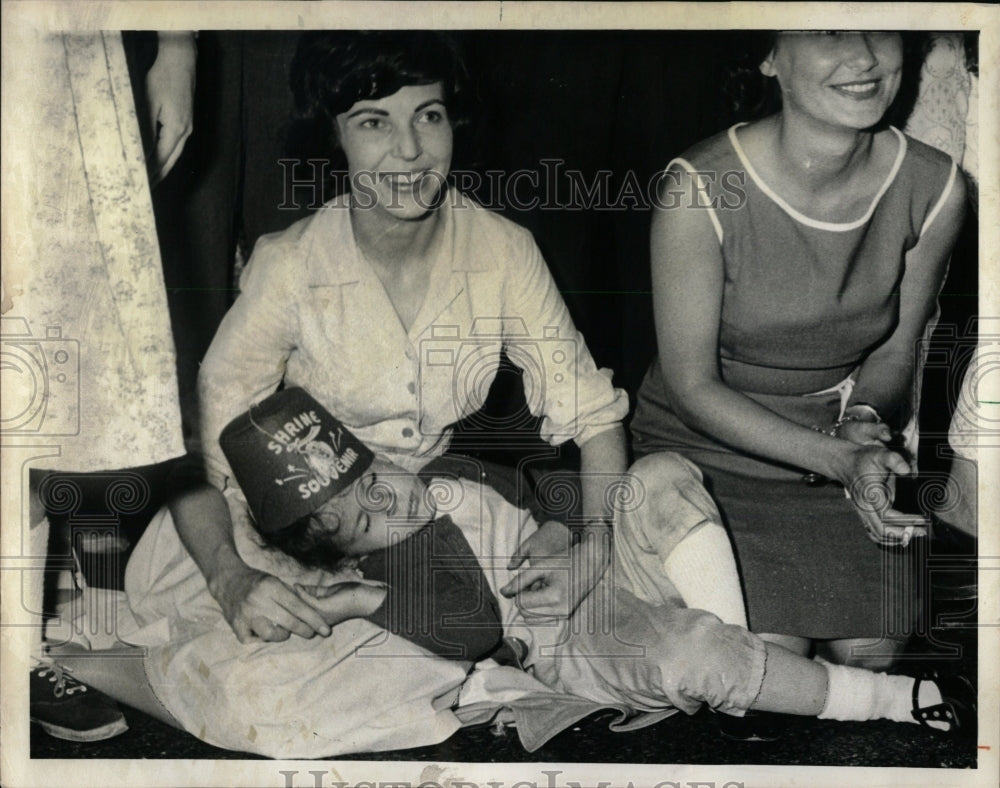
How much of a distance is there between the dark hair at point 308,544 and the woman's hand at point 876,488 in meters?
1.51

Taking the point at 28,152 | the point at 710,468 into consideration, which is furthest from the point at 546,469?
the point at 28,152

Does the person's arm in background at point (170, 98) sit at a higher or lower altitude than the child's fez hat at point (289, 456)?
higher

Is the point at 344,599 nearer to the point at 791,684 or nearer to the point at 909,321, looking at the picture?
the point at 791,684

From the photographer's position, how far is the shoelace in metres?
3.88

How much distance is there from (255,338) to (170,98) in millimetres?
747

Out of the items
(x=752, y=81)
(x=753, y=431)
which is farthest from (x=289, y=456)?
(x=752, y=81)

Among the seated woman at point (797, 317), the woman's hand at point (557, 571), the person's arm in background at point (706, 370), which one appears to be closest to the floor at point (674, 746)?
the seated woman at point (797, 317)

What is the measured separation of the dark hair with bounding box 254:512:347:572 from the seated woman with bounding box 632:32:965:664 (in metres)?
0.95

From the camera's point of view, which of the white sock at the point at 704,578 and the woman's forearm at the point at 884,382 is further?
the woman's forearm at the point at 884,382

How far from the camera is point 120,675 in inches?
151

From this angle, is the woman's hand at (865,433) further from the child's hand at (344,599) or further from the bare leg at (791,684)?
the child's hand at (344,599)

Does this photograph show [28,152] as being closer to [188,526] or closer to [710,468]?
[188,526]

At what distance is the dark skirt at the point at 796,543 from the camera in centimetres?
379

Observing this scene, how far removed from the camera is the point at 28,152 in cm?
386
